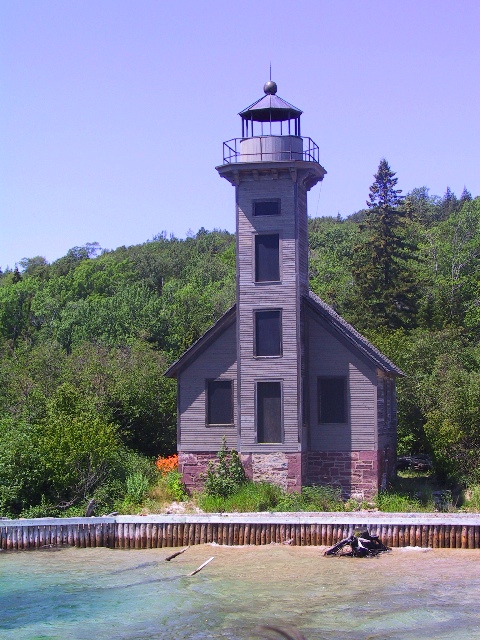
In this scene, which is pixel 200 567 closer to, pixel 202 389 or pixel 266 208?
pixel 202 389

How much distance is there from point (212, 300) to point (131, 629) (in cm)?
5167

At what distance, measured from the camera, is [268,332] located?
2927 centimetres

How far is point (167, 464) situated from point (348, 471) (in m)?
6.82

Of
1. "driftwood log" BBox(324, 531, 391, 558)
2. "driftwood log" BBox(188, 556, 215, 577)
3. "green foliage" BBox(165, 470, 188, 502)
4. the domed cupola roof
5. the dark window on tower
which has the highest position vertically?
the domed cupola roof

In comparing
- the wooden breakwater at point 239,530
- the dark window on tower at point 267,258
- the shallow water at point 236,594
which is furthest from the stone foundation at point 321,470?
the dark window on tower at point 267,258

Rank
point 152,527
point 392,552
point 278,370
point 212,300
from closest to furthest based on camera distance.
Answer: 1. point 392,552
2. point 152,527
3. point 278,370
4. point 212,300

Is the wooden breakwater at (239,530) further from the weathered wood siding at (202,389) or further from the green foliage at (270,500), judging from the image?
the weathered wood siding at (202,389)

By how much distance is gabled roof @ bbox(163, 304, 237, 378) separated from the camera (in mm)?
30125

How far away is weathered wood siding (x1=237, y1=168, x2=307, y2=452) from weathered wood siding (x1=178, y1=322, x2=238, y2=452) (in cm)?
99

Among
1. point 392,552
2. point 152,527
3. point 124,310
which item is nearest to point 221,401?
point 152,527

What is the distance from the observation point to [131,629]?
58.5 feet

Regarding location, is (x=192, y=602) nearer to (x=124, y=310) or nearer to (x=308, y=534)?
(x=308, y=534)

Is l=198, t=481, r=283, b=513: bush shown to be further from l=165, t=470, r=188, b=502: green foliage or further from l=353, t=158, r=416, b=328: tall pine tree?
l=353, t=158, r=416, b=328: tall pine tree

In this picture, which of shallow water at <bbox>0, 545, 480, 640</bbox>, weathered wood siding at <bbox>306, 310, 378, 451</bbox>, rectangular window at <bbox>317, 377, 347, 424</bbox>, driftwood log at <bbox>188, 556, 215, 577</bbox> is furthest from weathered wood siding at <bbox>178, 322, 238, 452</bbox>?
driftwood log at <bbox>188, 556, 215, 577</bbox>
